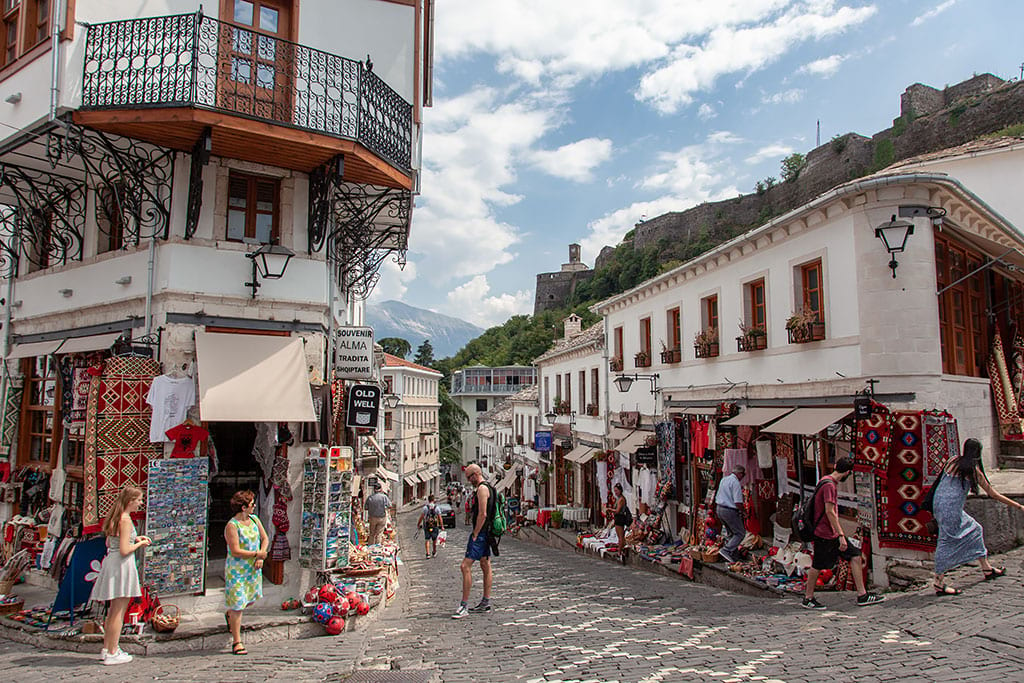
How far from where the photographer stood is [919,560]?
879 centimetres

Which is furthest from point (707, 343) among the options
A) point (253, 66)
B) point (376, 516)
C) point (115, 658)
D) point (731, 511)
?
point (115, 658)

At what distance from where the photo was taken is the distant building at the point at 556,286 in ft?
330

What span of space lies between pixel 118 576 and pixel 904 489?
945cm

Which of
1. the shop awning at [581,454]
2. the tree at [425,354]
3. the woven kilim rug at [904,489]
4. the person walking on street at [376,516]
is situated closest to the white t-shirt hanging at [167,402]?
the person walking on street at [376,516]

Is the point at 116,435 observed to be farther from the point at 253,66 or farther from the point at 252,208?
the point at 253,66

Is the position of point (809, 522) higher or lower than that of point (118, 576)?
higher

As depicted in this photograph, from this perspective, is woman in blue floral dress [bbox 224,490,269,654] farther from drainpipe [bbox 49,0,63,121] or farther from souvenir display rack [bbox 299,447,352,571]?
drainpipe [bbox 49,0,63,121]

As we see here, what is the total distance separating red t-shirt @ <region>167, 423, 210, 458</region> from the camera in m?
7.97

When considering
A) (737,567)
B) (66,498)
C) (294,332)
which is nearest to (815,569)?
(737,567)

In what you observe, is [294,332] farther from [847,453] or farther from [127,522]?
[847,453]

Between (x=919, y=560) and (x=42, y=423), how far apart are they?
12921 millimetres

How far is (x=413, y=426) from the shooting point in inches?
1960

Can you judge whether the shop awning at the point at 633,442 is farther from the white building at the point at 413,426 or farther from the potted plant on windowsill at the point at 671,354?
the white building at the point at 413,426

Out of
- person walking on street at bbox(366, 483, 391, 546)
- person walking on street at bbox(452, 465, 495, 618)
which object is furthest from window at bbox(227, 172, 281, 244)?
person walking on street at bbox(366, 483, 391, 546)
